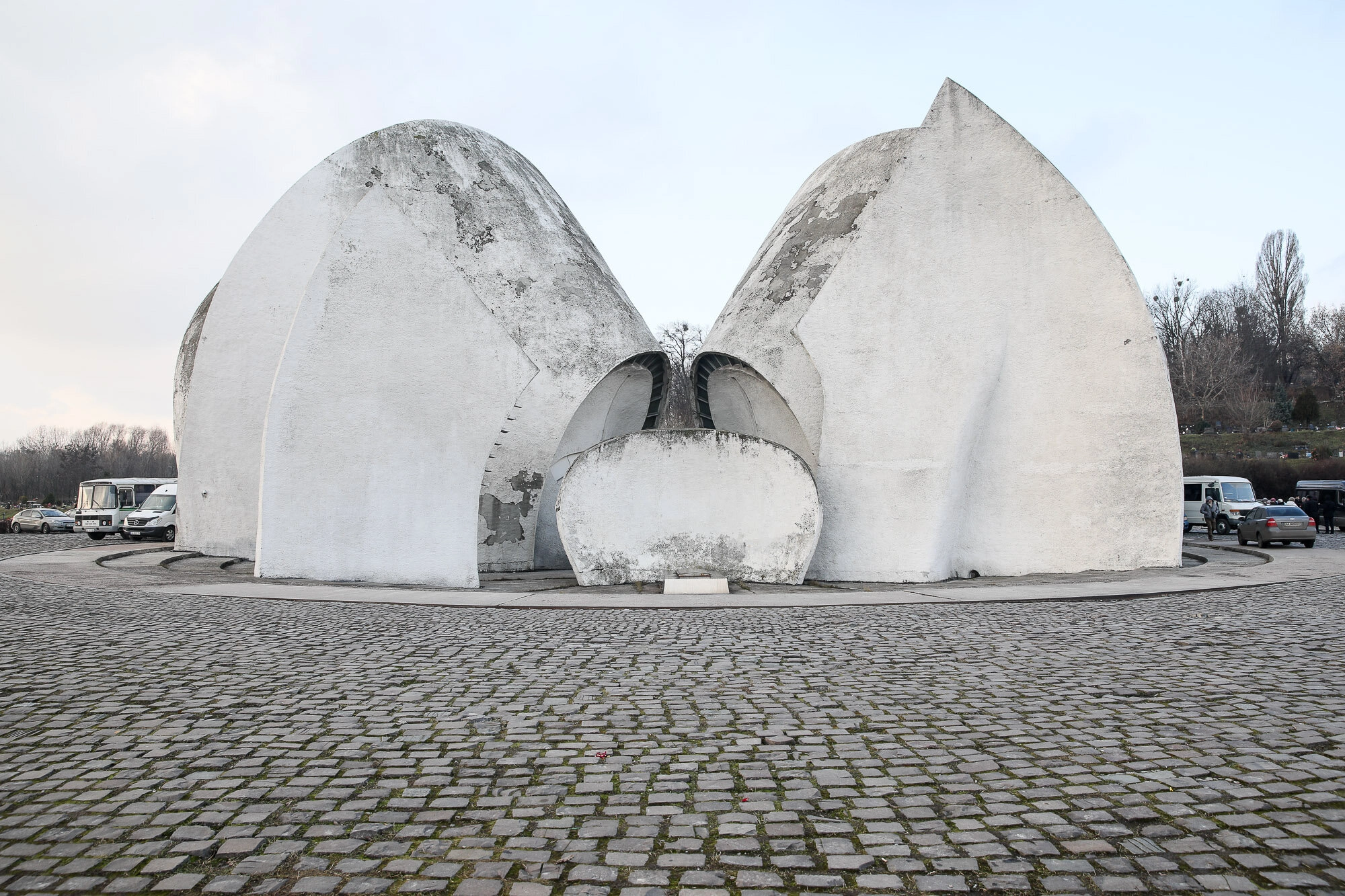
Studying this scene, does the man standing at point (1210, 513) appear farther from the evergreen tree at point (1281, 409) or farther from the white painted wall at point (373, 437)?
the evergreen tree at point (1281, 409)

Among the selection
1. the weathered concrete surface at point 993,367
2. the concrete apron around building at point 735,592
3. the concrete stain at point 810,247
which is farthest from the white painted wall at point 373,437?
the weathered concrete surface at point 993,367

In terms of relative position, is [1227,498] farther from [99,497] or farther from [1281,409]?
[99,497]

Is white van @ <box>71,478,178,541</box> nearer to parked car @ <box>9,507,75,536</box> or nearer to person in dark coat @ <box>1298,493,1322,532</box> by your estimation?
parked car @ <box>9,507,75,536</box>

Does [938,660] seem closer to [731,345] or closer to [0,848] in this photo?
[0,848]

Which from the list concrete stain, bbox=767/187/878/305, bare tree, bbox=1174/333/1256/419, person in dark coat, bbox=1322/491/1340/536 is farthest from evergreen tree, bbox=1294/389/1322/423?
concrete stain, bbox=767/187/878/305

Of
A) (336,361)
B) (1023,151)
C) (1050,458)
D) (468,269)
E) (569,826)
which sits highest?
(1023,151)

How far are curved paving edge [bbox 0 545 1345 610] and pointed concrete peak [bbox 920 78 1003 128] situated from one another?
755 centimetres

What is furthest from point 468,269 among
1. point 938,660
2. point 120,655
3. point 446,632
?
point 938,660

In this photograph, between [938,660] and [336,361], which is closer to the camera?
[938,660]

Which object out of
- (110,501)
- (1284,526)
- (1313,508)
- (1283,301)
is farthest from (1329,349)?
(110,501)

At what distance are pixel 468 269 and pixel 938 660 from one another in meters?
11.2

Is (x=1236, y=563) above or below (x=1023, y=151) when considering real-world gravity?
below

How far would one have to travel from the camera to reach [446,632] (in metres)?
7.66

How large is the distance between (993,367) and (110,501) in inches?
1106
